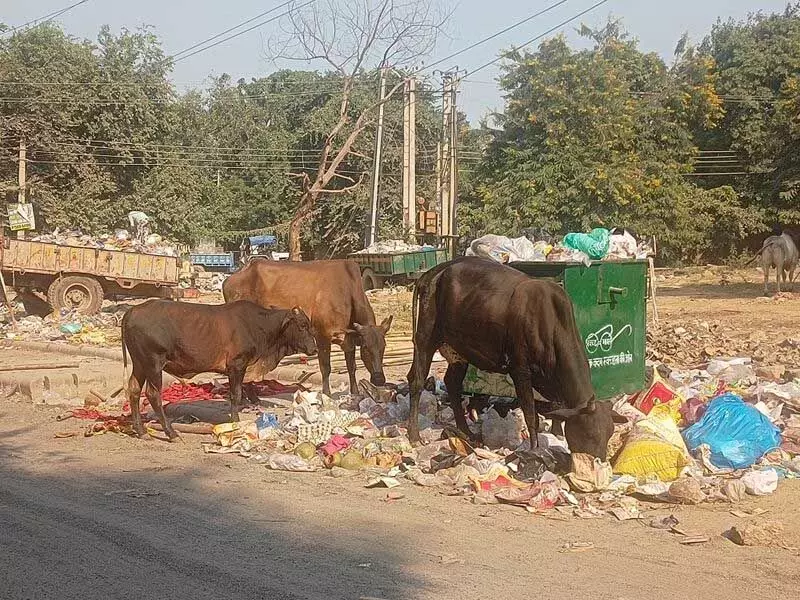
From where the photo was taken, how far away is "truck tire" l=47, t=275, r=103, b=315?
22.3 meters

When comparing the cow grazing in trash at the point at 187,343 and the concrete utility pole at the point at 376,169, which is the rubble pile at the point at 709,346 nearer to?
the cow grazing in trash at the point at 187,343

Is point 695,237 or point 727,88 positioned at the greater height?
point 727,88

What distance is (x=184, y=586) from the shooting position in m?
5.14

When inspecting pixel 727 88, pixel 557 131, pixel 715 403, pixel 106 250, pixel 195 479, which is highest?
pixel 727 88

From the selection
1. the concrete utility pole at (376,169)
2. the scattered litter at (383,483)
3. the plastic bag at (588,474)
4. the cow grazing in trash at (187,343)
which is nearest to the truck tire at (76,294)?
the concrete utility pole at (376,169)

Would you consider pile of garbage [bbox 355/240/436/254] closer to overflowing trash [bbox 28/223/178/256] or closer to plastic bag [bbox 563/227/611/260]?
overflowing trash [bbox 28/223/178/256]

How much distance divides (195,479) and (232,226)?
43479mm

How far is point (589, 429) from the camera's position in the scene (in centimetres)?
737

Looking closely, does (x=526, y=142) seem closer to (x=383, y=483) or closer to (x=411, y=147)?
(x=411, y=147)

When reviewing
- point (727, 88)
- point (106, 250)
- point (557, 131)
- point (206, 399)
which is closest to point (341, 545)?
point (206, 399)

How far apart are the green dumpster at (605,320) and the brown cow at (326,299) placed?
2.37 metres

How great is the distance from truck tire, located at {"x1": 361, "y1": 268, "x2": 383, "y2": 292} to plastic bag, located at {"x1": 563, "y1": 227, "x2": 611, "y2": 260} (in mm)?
17406

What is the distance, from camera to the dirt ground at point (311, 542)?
5148 mm

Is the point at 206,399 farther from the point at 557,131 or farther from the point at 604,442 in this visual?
the point at 557,131
